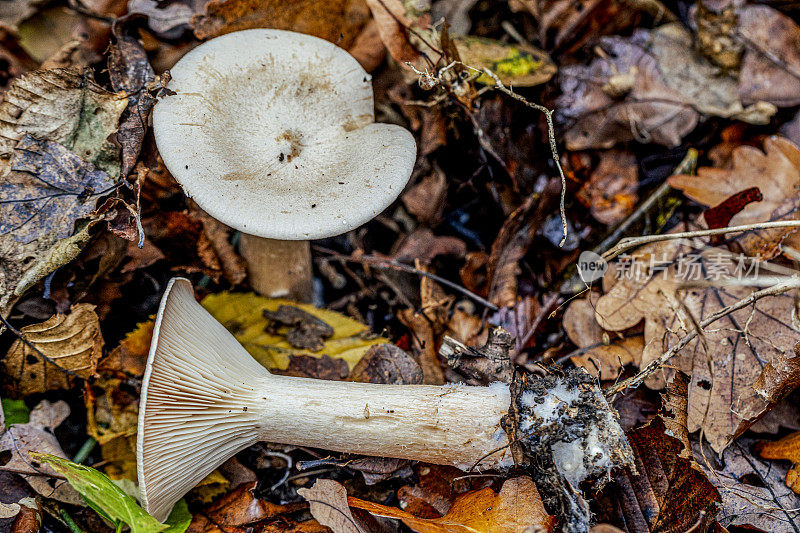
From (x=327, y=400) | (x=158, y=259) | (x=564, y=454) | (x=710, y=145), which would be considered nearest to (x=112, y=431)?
(x=158, y=259)

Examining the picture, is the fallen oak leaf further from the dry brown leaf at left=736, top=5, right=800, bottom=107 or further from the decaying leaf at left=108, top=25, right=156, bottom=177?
the dry brown leaf at left=736, top=5, right=800, bottom=107

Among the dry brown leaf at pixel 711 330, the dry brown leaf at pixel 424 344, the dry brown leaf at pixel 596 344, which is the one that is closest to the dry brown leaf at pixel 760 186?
the dry brown leaf at pixel 711 330

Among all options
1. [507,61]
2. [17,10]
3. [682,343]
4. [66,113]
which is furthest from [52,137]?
[682,343]

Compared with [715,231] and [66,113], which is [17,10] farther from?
[715,231]

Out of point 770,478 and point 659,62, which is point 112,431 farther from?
point 659,62

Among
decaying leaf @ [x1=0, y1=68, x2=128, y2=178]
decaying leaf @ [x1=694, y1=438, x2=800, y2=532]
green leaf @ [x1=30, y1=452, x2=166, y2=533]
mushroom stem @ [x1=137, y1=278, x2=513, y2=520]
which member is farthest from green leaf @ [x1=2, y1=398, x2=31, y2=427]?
decaying leaf @ [x1=694, y1=438, x2=800, y2=532]

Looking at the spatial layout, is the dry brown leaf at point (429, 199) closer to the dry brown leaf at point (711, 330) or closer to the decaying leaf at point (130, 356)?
the dry brown leaf at point (711, 330)
